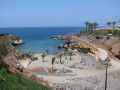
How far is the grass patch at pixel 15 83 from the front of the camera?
31.4m

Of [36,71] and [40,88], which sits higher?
[40,88]

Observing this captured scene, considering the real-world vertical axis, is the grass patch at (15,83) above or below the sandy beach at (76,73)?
above

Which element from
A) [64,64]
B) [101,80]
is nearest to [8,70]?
[101,80]

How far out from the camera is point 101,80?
60.2m

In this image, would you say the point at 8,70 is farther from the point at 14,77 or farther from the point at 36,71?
the point at 36,71

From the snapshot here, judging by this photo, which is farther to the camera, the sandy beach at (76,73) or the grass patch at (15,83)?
the sandy beach at (76,73)

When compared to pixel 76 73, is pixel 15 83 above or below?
above

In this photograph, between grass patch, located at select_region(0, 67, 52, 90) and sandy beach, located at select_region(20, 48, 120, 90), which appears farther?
sandy beach, located at select_region(20, 48, 120, 90)

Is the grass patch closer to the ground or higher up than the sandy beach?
higher up

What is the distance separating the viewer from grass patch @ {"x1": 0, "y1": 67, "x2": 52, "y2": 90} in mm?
31406

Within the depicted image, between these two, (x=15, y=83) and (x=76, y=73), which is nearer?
(x=15, y=83)

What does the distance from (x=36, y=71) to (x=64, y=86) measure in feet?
52.4

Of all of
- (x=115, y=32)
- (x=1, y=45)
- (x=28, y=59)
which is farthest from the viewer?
(x=115, y=32)

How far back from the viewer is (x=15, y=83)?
3281 cm
